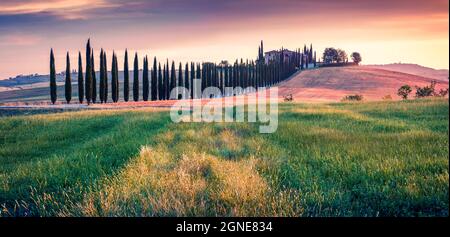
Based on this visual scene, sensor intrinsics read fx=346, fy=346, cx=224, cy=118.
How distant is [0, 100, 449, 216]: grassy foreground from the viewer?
4.29m

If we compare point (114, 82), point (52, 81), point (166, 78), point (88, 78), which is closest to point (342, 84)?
point (166, 78)

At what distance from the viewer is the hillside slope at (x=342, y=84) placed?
54344 mm

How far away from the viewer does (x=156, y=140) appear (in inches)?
380

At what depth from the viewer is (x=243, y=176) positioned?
5.28 metres

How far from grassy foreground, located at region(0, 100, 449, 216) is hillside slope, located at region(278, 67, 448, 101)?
42765 mm

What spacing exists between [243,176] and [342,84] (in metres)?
63.4

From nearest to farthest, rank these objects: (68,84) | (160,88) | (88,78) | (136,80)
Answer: (88,78), (68,84), (136,80), (160,88)

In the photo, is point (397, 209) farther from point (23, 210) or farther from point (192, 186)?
point (23, 210)

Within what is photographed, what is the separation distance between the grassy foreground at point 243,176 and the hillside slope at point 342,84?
4277 cm

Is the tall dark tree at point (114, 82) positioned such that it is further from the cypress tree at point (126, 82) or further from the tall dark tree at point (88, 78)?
the tall dark tree at point (88, 78)

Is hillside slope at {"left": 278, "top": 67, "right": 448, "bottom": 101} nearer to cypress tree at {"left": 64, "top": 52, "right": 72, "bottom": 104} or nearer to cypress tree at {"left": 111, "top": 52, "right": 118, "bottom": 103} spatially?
cypress tree at {"left": 111, "top": 52, "right": 118, "bottom": 103}

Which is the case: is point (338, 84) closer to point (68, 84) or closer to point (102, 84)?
point (102, 84)

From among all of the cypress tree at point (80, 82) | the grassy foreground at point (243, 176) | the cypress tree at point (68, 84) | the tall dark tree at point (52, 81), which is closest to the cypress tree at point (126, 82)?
the cypress tree at point (80, 82)

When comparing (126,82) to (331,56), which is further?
(331,56)
